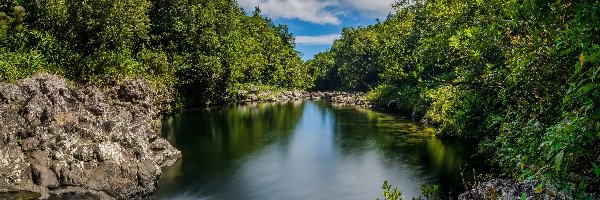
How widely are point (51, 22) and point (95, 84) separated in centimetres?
680

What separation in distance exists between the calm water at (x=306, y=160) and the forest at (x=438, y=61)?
322 centimetres

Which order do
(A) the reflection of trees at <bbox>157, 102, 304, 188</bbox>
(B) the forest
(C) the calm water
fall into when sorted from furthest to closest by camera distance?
(A) the reflection of trees at <bbox>157, 102, 304, 188</bbox>
(C) the calm water
(B) the forest

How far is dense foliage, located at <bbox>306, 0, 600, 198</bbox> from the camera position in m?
5.56

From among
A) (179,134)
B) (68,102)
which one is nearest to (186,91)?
(179,134)

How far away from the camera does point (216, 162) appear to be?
3105cm

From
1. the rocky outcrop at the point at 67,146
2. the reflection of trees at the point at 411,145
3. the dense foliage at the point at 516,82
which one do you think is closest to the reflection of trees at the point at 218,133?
the rocky outcrop at the point at 67,146

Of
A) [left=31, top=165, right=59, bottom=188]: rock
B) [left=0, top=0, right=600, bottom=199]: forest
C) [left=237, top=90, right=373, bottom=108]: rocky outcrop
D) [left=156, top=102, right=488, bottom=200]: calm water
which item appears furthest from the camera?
[left=237, top=90, right=373, bottom=108]: rocky outcrop

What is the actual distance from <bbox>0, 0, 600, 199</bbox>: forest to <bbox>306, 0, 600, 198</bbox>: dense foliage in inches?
1.7

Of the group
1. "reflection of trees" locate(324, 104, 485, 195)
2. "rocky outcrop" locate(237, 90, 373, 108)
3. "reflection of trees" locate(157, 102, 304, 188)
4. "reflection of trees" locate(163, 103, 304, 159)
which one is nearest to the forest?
"reflection of trees" locate(324, 104, 485, 195)

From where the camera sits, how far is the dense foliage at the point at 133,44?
3475cm

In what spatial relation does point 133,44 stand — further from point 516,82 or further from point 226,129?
point 516,82

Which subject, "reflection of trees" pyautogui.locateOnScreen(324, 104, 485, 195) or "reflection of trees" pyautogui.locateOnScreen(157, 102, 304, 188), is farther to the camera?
"reflection of trees" pyautogui.locateOnScreen(157, 102, 304, 188)

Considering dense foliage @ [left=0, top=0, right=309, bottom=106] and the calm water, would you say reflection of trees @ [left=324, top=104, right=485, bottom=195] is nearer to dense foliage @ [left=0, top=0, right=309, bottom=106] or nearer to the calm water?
the calm water

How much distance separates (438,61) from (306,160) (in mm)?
12262
